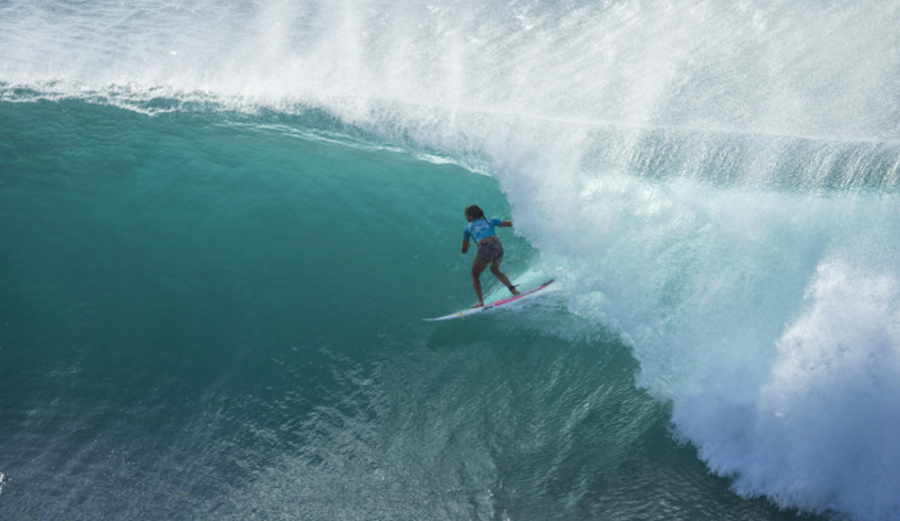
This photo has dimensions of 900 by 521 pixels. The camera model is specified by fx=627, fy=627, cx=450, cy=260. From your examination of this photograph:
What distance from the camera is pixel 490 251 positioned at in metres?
7.35

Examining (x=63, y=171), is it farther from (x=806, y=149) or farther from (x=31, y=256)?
(x=806, y=149)

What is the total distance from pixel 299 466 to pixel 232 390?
1314 millimetres

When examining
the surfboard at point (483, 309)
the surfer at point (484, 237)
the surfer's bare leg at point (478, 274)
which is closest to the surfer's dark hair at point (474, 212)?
the surfer at point (484, 237)

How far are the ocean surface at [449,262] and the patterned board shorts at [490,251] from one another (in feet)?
2.44

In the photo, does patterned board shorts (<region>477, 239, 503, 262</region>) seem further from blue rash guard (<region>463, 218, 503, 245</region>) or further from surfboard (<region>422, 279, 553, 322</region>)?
surfboard (<region>422, 279, 553, 322</region>)

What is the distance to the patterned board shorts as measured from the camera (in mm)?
7312

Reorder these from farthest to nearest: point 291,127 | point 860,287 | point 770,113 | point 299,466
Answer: point 291,127, point 770,113, point 860,287, point 299,466

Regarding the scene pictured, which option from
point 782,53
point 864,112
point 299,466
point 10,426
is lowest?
point 10,426

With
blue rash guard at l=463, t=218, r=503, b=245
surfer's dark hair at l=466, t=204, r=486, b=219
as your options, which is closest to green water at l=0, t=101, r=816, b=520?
blue rash guard at l=463, t=218, r=503, b=245

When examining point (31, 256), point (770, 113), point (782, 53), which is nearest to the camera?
point (31, 256)

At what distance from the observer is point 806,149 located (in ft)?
28.7

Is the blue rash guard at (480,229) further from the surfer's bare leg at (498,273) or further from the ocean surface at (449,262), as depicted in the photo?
the ocean surface at (449,262)

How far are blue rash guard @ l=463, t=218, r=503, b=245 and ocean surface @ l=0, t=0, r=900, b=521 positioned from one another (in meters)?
1.02

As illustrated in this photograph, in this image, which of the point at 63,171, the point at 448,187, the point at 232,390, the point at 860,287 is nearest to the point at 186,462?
the point at 232,390
